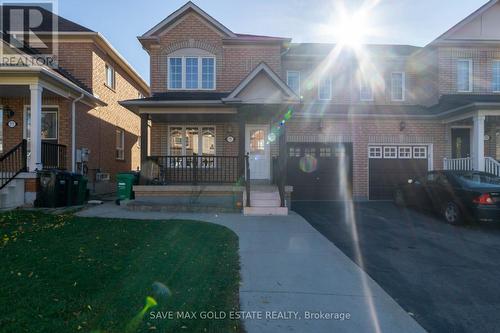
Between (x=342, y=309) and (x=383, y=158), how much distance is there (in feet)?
36.0

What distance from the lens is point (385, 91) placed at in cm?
1443

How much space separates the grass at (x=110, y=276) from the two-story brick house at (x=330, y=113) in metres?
5.13

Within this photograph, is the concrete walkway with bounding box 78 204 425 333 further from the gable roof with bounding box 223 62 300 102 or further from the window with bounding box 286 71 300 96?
the window with bounding box 286 71 300 96

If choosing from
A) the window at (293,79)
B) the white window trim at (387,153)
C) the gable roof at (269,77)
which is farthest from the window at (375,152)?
the gable roof at (269,77)

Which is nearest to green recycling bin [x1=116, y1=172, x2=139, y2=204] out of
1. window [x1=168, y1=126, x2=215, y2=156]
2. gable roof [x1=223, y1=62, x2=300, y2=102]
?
window [x1=168, y1=126, x2=215, y2=156]

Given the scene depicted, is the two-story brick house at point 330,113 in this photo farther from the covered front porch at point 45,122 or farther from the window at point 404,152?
the covered front porch at point 45,122

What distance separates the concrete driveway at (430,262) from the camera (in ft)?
11.6

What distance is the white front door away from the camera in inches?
492

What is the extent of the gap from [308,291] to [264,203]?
5692 mm

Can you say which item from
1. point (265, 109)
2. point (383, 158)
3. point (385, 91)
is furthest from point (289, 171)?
point (385, 91)

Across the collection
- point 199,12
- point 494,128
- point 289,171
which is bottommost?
point 289,171

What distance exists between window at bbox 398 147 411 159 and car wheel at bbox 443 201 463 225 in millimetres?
4783

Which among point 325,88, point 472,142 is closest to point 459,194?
point 472,142

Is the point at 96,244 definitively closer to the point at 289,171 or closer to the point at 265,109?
the point at 265,109
